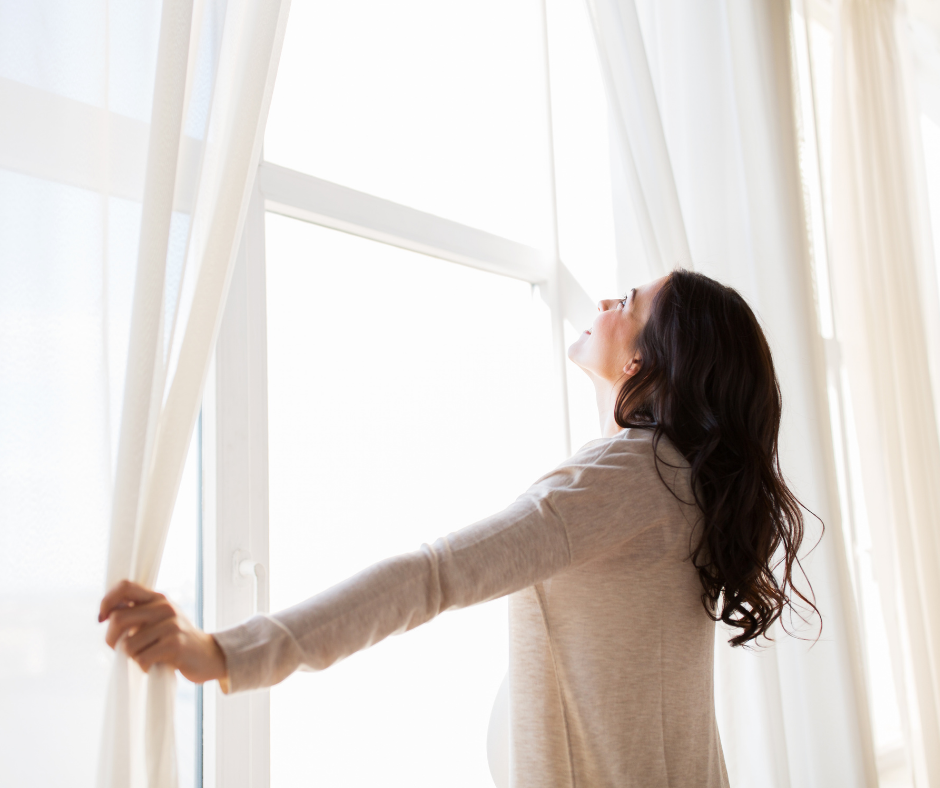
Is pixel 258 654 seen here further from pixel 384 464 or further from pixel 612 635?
pixel 384 464

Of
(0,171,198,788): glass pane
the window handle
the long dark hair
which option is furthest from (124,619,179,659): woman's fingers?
the long dark hair

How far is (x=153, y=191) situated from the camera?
0.87 meters

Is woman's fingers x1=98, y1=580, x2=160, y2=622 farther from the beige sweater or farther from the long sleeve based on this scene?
the beige sweater

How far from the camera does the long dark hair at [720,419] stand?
1000mm

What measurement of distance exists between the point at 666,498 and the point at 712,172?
124 centimetres

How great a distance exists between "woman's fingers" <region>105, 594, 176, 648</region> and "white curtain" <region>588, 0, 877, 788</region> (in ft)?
3.96

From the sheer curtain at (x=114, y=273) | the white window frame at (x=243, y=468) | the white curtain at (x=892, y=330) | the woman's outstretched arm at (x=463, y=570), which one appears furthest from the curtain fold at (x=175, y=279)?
the white curtain at (x=892, y=330)

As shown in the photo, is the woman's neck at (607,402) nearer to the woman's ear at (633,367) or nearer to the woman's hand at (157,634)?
the woman's ear at (633,367)

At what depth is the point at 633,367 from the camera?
1191 millimetres

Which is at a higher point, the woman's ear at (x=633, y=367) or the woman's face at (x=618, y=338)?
the woman's face at (x=618, y=338)

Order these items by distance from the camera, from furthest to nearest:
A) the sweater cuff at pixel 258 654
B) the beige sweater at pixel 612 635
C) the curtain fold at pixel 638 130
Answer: the curtain fold at pixel 638 130, the beige sweater at pixel 612 635, the sweater cuff at pixel 258 654

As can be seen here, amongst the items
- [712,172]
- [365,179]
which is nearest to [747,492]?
[365,179]

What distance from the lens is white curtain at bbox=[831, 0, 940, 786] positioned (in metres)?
1.92

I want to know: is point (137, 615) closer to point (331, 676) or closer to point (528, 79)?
point (331, 676)
